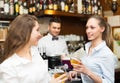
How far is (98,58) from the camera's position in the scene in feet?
6.70

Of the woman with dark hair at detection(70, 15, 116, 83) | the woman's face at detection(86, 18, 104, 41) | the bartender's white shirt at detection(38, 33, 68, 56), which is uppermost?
the woman's face at detection(86, 18, 104, 41)

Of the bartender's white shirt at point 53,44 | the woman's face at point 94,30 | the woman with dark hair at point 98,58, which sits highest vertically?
the woman's face at point 94,30

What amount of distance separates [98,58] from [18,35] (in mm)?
769

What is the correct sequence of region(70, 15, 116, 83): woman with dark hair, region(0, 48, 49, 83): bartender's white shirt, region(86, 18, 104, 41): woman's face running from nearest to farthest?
1. region(0, 48, 49, 83): bartender's white shirt
2. region(70, 15, 116, 83): woman with dark hair
3. region(86, 18, 104, 41): woman's face

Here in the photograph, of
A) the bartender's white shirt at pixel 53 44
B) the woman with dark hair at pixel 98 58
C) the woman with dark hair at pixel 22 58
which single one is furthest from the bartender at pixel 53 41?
the woman with dark hair at pixel 22 58

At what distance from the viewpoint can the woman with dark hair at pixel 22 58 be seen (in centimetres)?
148

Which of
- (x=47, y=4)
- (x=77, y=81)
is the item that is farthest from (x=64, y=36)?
(x=77, y=81)

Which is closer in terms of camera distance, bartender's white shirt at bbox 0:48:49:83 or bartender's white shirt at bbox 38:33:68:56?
bartender's white shirt at bbox 0:48:49:83

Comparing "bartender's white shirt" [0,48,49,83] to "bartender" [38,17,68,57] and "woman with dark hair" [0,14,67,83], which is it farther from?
"bartender" [38,17,68,57]

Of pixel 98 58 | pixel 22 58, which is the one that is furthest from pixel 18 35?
pixel 98 58

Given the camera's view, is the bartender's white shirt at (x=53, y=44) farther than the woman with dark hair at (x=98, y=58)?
Yes

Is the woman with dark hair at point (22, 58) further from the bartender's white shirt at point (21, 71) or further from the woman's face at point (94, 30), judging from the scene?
the woman's face at point (94, 30)

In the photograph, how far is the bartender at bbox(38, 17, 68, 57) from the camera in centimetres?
399

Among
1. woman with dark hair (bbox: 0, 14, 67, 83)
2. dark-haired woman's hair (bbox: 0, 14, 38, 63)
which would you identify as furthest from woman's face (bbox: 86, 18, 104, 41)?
dark-haired woman's hair (bbox: 0, 14, 38, 63)
